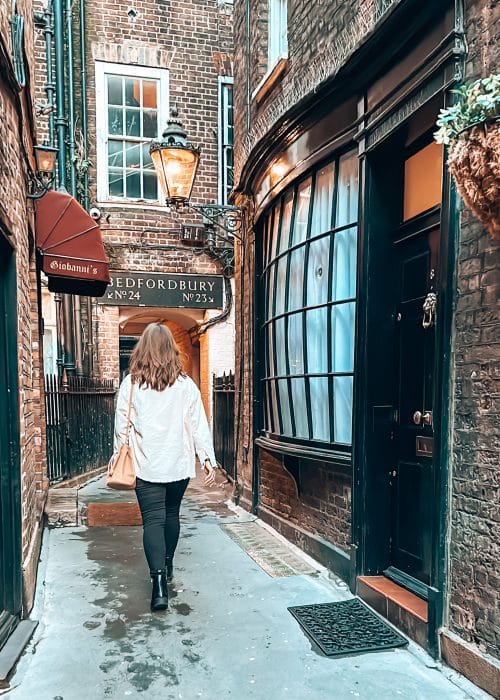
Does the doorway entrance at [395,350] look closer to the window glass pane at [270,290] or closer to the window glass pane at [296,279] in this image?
the window glass pane at [296,279]

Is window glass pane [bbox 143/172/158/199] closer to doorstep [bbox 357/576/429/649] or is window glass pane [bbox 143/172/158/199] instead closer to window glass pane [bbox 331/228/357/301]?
window glass pane [bbox 331/228/357/301]

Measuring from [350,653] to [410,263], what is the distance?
237 cm

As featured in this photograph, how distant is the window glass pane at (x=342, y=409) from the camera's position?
4.00 meters

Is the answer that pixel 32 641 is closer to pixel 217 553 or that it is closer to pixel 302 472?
pixel 217 553

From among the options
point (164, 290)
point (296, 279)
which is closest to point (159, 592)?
point (296, 279)

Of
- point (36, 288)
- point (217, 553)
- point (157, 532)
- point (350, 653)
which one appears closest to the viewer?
point (350, 653)

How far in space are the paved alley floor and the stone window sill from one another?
4537mm

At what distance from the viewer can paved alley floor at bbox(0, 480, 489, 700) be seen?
101 inches

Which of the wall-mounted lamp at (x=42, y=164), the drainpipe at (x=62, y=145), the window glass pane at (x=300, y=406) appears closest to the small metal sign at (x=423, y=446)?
the window glass pane at (x=300, y=406)

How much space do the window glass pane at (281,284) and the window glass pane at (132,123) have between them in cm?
675

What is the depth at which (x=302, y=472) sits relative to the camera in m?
4.68

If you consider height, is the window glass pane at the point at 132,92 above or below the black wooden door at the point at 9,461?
above

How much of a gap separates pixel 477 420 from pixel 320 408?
192cm

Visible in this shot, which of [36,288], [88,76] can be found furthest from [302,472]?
[88,76]
